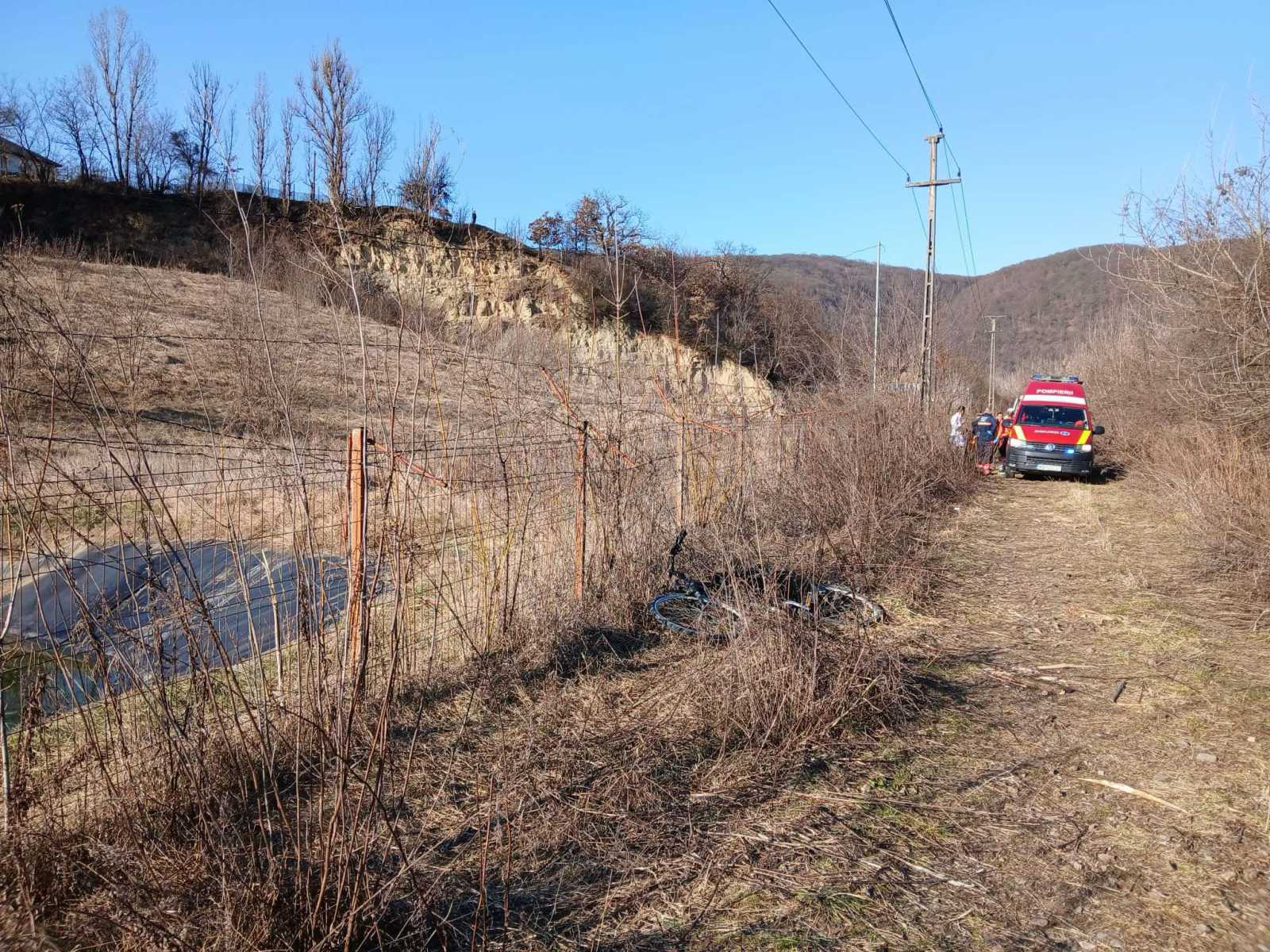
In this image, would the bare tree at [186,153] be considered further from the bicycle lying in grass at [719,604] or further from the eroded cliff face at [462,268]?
the bicycle lying in grass at [719,604]

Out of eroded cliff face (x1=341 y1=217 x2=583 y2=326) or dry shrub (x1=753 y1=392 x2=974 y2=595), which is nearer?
dry shrub (x1=753 y1=392 x2=974 y2=595)

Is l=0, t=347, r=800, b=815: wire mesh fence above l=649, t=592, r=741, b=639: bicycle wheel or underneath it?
above

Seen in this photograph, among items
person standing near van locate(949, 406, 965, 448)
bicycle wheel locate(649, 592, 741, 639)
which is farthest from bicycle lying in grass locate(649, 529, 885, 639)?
person standing near van locate(949, 406, 965, 448)

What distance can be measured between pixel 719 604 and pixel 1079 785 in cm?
202

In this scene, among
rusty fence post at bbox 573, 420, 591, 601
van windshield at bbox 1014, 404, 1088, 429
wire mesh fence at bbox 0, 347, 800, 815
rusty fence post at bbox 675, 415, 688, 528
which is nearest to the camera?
wire mesh fence at bbox 0, 347, 800, 815

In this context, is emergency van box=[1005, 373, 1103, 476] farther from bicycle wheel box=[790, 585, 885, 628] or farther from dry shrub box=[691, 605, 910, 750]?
dry shrub box=[691, 605, 910, 750]

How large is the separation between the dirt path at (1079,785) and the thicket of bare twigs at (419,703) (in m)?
0.57

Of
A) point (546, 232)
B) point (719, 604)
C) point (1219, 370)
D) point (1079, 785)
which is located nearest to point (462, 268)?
point (546, 232)

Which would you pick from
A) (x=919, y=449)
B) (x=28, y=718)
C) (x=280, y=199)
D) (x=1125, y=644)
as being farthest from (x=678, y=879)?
(x=280, y=199)

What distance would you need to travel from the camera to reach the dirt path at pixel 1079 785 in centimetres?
306

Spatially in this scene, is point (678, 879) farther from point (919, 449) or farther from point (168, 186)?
point (168, 186)

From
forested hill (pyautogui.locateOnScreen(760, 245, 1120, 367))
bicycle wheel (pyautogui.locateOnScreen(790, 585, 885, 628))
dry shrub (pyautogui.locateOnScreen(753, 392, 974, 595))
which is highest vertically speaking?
forested hill (pyautogui.locateOnScreen(760, 245, 1120, 367))

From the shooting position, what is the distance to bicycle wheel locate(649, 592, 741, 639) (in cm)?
497

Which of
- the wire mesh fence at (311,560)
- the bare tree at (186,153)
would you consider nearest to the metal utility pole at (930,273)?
the wire mesh fence at (311,560)
